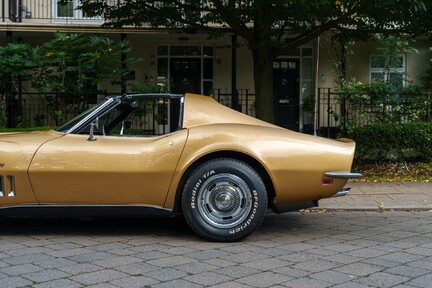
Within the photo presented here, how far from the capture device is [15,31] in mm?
15266

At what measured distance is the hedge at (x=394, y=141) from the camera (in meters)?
11.3

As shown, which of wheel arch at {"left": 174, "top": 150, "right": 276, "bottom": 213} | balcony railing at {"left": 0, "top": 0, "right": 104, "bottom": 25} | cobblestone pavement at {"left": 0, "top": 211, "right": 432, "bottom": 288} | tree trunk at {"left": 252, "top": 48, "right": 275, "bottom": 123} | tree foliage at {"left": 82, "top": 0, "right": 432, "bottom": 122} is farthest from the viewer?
balcony railing at {"left": 0, "top": 0, "right": 104, "bottom": 25}

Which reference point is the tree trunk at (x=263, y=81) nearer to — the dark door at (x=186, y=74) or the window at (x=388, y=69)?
the dark door at (x=186, y=74)

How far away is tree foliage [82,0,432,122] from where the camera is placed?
885 centimetres

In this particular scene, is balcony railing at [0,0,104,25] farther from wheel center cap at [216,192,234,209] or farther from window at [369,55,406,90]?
wheel center cap at [216,192,234,209]

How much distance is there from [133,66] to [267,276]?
13736 mm

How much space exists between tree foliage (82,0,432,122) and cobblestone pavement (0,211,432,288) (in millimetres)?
3830

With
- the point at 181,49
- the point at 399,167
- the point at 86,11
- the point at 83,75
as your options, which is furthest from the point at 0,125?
the point at 399,167

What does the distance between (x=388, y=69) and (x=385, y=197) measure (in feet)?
30.4

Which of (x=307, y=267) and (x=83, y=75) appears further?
(x=83, y=75)

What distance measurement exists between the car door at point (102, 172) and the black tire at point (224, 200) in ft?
1.01

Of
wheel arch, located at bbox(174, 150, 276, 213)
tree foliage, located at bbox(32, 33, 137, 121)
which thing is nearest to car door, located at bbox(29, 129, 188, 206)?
wheel arch, located at bbox(174, 150, 276, 213)

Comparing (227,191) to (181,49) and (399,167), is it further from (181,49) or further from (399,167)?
(181,49)

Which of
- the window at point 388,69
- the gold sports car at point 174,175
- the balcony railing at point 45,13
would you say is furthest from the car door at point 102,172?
the window at point 388,69
